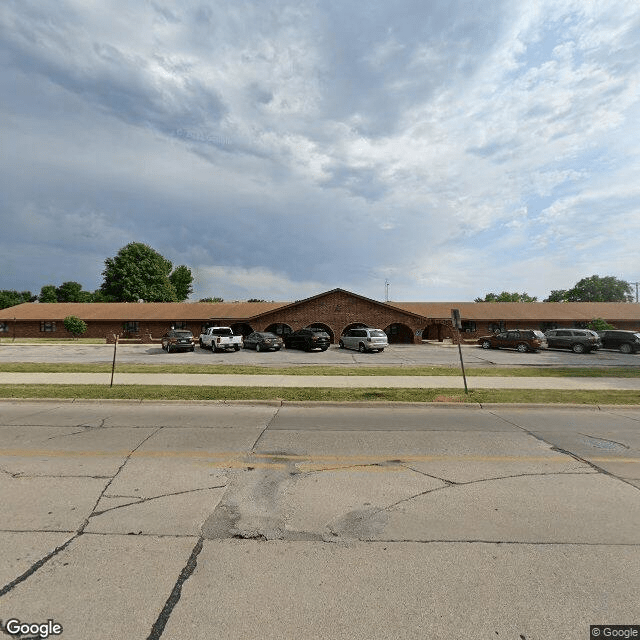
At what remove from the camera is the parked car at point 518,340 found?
25.5m

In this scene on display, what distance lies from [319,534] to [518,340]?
2723 cm

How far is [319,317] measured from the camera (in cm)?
3362

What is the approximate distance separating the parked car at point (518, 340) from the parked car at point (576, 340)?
2.76 feet

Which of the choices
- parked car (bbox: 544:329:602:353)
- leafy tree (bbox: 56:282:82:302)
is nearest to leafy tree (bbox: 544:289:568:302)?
parked car (bbox: 544:329:602:353)

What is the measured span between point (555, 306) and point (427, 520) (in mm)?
46666

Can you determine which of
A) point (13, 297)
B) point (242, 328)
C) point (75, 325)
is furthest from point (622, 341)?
point (13, 297)

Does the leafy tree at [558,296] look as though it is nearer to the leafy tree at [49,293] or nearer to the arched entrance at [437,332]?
the arched entrance at [437,332]

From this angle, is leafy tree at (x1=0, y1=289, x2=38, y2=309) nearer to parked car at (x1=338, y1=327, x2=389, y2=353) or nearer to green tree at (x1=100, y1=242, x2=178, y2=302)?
green tree at (x1=100, y1=242, x2=178, y2=302)

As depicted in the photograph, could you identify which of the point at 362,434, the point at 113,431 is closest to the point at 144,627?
the point at 362,434

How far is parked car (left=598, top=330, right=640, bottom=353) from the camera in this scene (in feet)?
81.7

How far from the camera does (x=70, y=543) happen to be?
11.0ft

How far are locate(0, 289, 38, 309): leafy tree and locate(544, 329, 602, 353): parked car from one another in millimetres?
106613

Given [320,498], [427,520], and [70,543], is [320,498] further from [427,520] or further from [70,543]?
[70,543]

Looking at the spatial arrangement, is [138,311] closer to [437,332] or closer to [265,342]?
[265,342]
